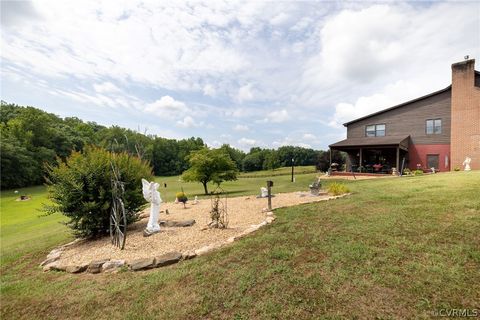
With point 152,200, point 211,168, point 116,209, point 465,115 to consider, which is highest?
point 465,115

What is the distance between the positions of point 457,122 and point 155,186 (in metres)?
22.0

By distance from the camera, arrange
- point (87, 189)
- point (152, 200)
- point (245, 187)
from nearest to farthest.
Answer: point (152, 200), point (87, 189), point (245, 187)

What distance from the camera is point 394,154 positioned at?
2105 cm

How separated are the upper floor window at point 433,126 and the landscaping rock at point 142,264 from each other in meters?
23.2

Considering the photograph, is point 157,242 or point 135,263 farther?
point 157,242

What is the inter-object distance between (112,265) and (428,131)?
23.7m

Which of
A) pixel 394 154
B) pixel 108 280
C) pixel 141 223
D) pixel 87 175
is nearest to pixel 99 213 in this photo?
pixel 87 175

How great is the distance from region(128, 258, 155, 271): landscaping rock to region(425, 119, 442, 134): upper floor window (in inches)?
912

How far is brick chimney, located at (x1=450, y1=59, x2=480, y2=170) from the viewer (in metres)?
17.2

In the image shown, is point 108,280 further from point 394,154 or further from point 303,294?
point 394,154

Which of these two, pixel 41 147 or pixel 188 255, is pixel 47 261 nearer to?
pixel 188 255

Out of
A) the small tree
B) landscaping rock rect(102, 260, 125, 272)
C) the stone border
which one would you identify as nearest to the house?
the small tree

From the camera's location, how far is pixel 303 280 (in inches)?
133

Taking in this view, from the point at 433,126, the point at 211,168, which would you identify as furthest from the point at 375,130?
the point at 211,168
